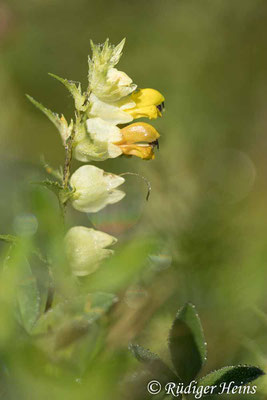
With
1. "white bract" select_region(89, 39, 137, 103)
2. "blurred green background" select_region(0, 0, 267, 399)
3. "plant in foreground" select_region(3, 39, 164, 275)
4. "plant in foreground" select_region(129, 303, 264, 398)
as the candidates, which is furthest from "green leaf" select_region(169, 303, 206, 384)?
"white bract" select_region(89, 39, 137, 103)

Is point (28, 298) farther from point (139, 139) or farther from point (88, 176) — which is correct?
point (139, 139)

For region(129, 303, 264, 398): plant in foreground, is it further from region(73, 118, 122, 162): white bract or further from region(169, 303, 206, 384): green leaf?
region(73, 118, 122, 162): white bract

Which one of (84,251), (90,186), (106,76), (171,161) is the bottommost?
(171,161)

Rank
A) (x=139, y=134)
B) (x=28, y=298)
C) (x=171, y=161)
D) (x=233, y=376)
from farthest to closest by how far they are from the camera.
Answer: (x=171, y=161), (x=139, y=134), (x=28, y=298), (x=233, y=376)

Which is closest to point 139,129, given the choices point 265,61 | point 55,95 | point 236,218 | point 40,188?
point 40,188

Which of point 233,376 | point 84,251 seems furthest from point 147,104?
point 233,376

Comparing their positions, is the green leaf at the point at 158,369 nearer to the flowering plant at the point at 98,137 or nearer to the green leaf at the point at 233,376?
the green leaf at the point at 233,376
